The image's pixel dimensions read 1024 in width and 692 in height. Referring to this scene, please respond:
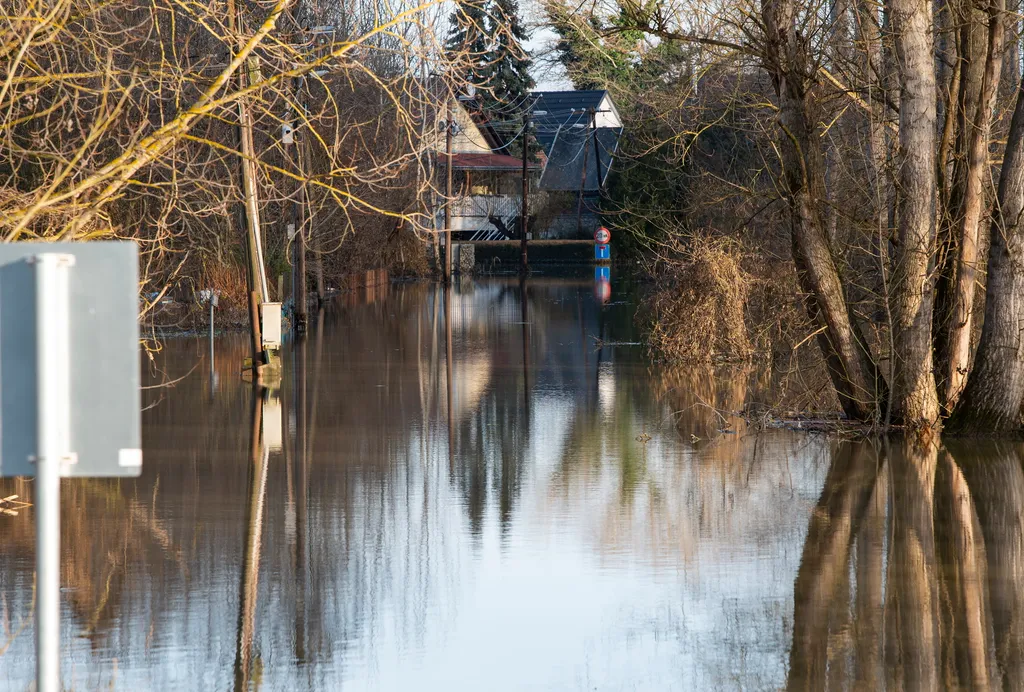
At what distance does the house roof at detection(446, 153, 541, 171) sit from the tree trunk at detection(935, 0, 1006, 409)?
51737 millimetres

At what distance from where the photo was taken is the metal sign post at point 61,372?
319cm

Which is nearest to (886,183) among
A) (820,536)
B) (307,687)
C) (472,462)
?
(472,462)

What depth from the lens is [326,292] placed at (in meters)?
42.7

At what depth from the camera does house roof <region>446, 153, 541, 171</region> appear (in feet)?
A: 216

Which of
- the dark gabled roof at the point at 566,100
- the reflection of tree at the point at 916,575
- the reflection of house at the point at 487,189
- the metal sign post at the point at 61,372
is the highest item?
the dark gabled roof at the point at 566,100

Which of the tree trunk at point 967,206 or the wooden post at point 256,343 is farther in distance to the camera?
the wooden post at point 256,343

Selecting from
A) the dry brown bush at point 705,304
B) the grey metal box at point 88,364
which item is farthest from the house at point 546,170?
the grey metal box at point 88,364

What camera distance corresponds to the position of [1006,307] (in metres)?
13.5

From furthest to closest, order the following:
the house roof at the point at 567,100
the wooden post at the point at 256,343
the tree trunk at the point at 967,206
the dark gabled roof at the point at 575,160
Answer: the house roof at the point at 567,100 → the dark gabled roof at the point at 575,160 → the wooden post at the point at 256,343 → the tree trunk at the point at 967,206

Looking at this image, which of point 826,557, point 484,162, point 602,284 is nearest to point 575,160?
point 484,162

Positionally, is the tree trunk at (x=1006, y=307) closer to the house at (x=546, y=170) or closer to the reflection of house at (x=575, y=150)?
the house at (x=546, y=170)

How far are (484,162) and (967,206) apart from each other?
179 feet

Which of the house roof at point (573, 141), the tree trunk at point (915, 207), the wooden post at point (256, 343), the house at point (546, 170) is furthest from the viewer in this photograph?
the house roof at point (573, 141)

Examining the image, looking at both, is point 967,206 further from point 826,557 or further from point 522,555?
point 522,555
